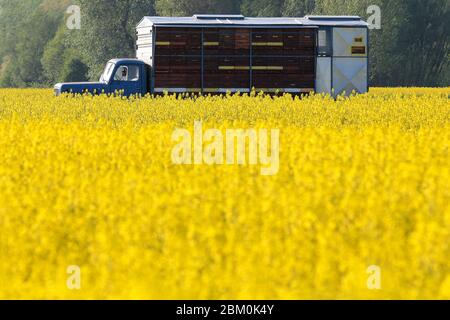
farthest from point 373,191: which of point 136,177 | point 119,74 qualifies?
point 119,74

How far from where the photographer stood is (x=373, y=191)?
10445mm

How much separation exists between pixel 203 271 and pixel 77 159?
6.25 metres

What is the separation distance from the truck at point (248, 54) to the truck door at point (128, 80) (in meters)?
0.58

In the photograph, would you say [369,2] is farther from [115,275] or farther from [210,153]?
[115,275]

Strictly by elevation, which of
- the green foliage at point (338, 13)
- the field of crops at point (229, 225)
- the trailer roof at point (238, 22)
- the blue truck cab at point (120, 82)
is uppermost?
the green foliage at point (338, 13)

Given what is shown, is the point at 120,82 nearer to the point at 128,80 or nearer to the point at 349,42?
the point at 128,80

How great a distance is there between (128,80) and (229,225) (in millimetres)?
25781

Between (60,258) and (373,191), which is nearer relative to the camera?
(60,258)

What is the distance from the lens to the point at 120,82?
34562mm

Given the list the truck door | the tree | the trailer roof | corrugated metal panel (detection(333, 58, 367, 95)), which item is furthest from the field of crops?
the tree

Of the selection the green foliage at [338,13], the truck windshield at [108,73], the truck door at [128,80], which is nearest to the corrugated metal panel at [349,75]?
the truck door at [128,80]

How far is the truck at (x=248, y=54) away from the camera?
35906mm

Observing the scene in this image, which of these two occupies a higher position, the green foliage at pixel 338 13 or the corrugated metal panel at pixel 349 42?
the green foliage at pixel 338 13

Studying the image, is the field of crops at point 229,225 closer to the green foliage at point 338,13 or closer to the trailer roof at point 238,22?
the trailer roof at point 238,22
